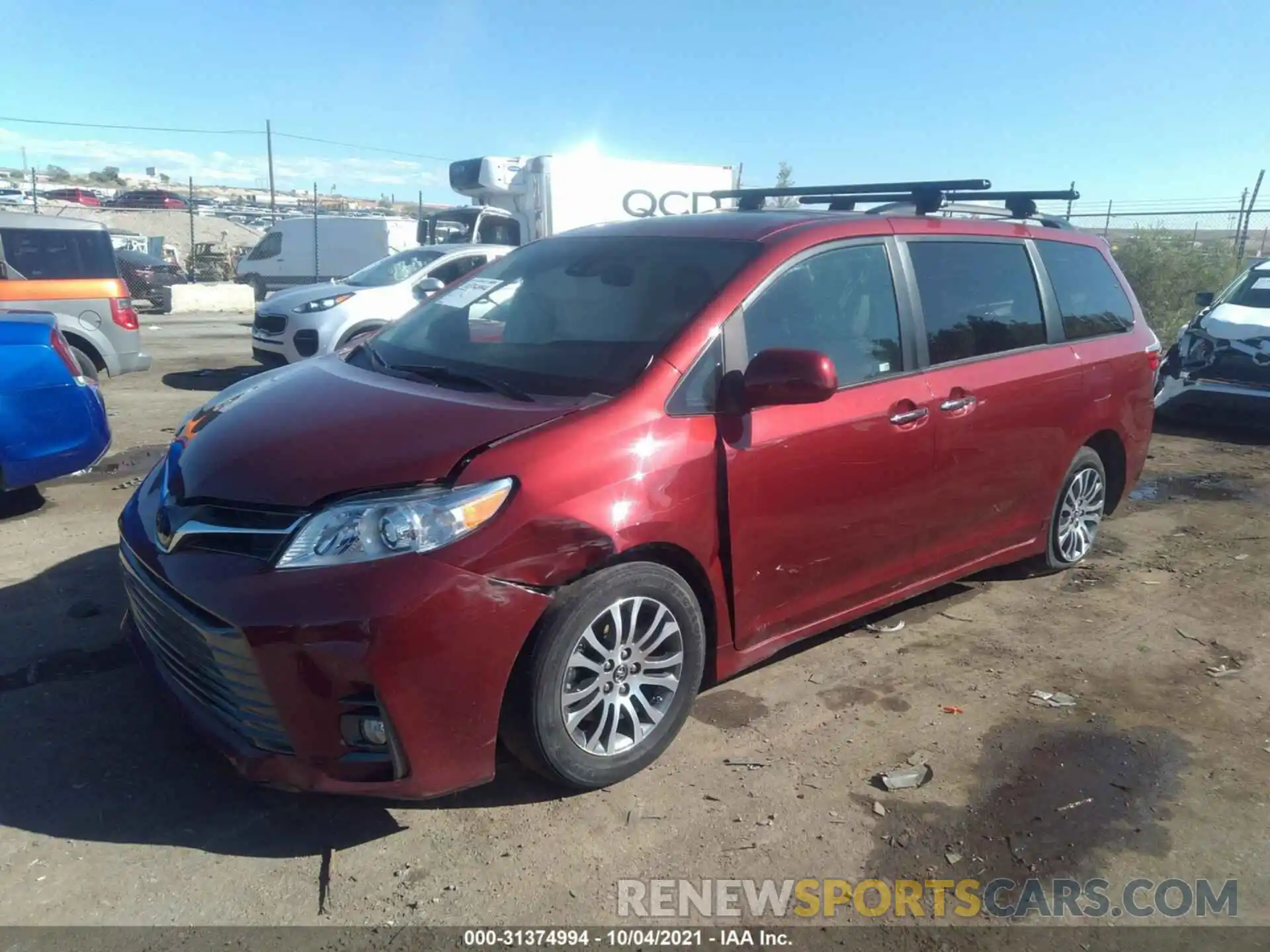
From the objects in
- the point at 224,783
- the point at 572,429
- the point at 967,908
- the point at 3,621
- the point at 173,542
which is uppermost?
the point at 572,429

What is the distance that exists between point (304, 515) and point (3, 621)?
Answer: 7.56 ft

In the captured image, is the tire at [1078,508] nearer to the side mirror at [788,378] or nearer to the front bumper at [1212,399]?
the side mirror at [788,378]

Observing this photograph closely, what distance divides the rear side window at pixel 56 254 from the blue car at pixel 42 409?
186 inches

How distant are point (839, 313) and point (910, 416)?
1.66 feet

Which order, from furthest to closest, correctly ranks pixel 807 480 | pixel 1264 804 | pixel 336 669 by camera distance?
pixel 807 480
pixel 1264 804
pixel 336 669

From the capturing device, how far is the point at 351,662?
103 inches

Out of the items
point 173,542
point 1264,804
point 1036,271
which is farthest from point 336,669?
point 1036,271

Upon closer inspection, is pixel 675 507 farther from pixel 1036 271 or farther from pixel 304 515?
pixel 1036 271

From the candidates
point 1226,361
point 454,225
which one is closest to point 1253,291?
point 1226,361

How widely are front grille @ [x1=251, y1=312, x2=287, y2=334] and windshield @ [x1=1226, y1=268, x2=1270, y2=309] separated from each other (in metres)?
10.1

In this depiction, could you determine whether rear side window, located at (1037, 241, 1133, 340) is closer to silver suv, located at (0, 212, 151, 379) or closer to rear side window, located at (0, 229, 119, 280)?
silver suv, located at (0, 212, 151, 379)

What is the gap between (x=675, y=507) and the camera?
314 cm

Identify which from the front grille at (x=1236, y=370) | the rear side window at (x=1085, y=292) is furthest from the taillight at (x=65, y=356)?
the front grille at (x=1236, y=370)

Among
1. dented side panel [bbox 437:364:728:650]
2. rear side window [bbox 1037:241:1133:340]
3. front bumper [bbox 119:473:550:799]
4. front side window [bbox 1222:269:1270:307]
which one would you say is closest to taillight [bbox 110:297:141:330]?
front bumper [bbox 119:473:550:799]
